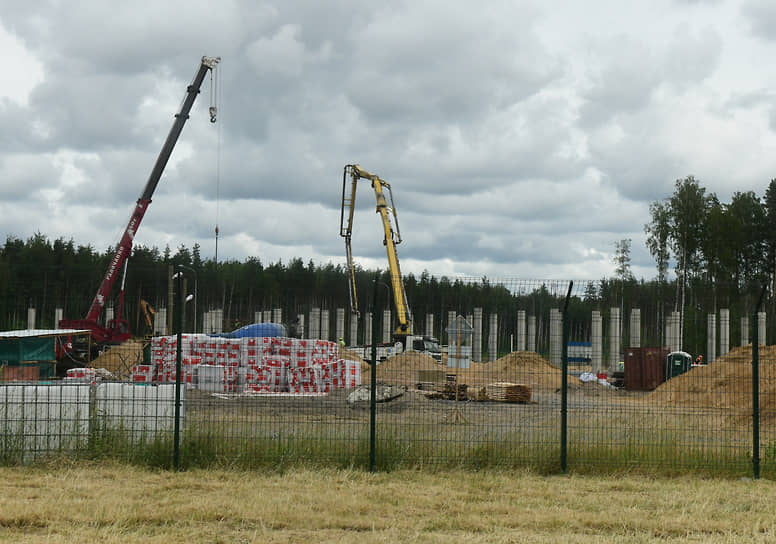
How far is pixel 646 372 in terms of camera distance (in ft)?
107

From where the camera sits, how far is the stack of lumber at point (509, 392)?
19.9m

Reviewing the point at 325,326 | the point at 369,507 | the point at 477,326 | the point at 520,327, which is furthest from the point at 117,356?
the point at 369,507

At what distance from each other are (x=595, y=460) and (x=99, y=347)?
69.4 ft

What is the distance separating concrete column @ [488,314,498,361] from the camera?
1198 centimetres

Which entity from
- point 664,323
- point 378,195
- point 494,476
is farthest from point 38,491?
point 378,195

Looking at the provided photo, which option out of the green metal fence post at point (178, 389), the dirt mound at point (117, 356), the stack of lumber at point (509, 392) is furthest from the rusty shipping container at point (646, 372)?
the green metal fence post at point (178, 389)

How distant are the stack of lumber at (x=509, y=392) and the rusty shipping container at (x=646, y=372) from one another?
9698mm

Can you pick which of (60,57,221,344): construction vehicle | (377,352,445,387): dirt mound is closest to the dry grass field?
(377,352,445,387): dirt mound

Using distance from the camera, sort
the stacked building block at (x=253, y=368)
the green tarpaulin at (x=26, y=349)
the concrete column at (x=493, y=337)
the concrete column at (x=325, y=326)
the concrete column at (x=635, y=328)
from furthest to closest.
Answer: the green tarpaulin at (x=26, y=349)
the stacked building block at (x=253, y=368)
the concrete column at (x=635, y=328)
the concrete column at (x=493, y=337)
the concrete column at (x=325, y=326)

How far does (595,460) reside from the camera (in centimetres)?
1066

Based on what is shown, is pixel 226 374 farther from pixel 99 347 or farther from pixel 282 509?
pixel 99 347

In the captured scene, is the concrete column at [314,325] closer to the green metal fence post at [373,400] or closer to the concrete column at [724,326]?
the green metal fence post at [373,400]

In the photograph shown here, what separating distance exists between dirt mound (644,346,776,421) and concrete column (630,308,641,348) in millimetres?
6085

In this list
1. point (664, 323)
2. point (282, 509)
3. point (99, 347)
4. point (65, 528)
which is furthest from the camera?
point (99, 347)
